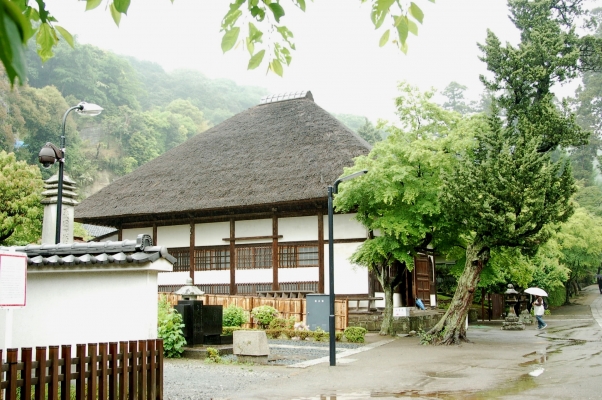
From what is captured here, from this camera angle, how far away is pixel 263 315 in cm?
2106

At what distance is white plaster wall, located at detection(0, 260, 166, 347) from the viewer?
9.44 meters

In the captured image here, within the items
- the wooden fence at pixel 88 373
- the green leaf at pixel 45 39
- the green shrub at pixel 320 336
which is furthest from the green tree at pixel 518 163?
Result: the green leaf at pixel 45 39

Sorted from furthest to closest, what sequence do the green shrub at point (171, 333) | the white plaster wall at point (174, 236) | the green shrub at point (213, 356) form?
the white plaster wall at point (174, 236) → the green shrub at point (171, 333) → the green shrub at point (213, 356)

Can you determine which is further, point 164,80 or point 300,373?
point 164,80

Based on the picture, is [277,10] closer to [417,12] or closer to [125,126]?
[417,12]

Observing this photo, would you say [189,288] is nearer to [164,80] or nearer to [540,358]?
[540,358]

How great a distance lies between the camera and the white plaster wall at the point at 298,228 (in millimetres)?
24000

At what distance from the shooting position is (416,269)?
27.0 m

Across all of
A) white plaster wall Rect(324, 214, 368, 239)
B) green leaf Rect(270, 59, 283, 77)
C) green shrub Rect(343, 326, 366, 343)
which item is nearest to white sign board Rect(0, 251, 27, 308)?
green leaf Rect(270, 59, 283, 77)

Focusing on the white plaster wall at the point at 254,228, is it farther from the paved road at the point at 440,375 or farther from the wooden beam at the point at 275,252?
the paved road at the point at 440,375

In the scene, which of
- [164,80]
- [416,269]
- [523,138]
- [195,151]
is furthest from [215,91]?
[523,138]

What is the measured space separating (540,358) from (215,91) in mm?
97288

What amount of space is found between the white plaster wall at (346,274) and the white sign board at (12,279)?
640 inches

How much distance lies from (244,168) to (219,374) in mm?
15654
